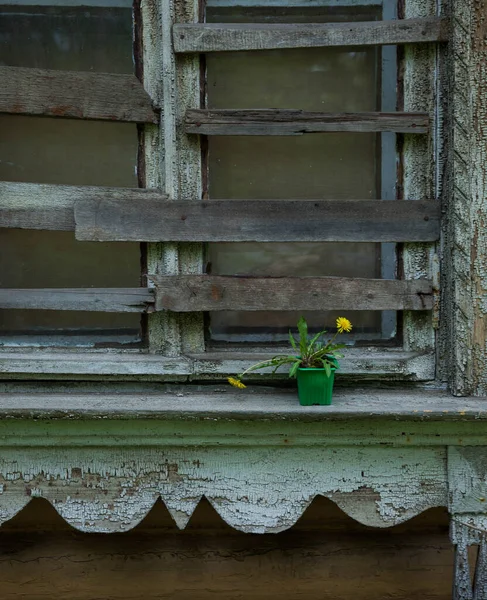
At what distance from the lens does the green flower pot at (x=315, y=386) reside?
7.20 ft

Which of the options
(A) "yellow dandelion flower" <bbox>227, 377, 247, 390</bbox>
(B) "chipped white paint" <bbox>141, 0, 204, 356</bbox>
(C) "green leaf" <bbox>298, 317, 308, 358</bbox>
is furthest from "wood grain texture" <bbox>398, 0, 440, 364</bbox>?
(B) "chipped white paint" <bbox>141, 0, 204, 356</bbox>

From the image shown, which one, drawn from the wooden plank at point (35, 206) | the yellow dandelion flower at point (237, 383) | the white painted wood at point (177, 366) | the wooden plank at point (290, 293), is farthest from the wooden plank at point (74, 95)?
the yellow dandelion flower at point (237, 383)

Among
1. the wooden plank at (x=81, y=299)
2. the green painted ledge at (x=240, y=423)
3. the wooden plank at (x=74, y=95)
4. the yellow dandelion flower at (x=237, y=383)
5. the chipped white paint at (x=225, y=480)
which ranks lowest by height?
the chipped white paint at (x=225, y=480)

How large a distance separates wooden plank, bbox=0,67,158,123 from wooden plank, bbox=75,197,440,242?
308 mm

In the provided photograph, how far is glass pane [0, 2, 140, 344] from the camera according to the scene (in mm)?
2516

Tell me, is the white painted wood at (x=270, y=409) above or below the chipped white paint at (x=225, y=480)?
above

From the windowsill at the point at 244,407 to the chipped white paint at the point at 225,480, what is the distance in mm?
152

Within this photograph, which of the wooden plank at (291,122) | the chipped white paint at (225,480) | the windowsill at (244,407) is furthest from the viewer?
the wooden plank at (291,122)

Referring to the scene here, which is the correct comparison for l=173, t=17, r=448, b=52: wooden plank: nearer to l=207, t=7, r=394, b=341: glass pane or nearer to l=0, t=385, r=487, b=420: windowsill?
l=207, t=7, r=394, b=341: glass pane

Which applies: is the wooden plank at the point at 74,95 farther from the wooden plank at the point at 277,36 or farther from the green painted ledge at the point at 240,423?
the green painted ledge at the point at 240,423

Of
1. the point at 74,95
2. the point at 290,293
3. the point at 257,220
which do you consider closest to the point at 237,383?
the point at 290,293

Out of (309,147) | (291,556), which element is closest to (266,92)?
(309,147)

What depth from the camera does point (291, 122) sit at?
237 cm

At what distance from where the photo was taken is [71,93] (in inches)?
93.1
